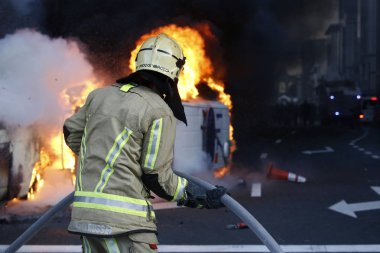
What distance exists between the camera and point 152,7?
17.4 m

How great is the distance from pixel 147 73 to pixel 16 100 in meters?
5.13

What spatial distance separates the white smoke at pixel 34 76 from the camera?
26.6 ft

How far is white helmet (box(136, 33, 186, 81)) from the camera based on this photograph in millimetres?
3408

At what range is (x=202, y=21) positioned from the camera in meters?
17.0

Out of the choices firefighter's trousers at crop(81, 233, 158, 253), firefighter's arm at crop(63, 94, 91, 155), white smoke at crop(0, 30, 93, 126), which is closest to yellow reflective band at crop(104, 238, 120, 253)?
firefighter's trousers at crop(81, 233, 158, 253)

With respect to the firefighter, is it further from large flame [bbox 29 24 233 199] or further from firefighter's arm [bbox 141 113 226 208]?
large flame [bbox 29 24 233 199]

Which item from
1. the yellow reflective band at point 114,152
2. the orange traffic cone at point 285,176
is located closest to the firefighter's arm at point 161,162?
the yellow reflective band at point 114,152

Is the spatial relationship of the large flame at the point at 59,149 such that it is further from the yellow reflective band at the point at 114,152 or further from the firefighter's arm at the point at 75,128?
the yellow reflective band at the point at 114,152

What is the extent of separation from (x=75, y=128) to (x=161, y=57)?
0.67 metres

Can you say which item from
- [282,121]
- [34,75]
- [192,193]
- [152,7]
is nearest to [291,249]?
[192,193]

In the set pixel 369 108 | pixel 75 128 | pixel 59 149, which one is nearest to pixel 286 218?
pixel 59 149

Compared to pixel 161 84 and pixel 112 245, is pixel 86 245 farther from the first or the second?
pixel 161 84

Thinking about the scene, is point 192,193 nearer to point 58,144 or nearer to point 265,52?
point 58,144

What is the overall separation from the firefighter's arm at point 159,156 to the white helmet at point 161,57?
32cm
